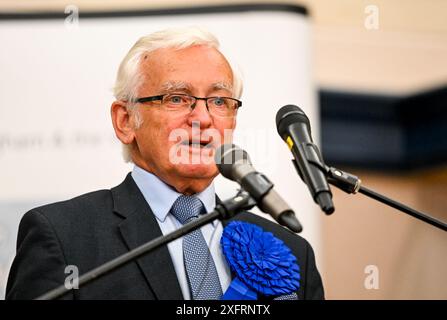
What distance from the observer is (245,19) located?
265 centimetres

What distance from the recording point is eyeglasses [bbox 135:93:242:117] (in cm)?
190

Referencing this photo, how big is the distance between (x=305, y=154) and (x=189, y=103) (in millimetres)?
392

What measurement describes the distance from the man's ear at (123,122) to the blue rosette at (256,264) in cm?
29

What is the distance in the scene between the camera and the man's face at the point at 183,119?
1881 millimetres

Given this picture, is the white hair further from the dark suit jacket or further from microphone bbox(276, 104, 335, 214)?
microphone bbox(276, 104, 335, 214)

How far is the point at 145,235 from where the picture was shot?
6.09ft

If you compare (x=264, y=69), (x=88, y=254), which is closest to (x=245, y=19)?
(x=264, y=69)

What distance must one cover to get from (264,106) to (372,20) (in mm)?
508

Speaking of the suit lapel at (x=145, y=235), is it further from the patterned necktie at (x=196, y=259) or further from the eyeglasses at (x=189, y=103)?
the eyeglasses at (x=189, y=103)

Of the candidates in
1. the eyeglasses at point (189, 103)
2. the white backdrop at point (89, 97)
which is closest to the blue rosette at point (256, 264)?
the eyeglasses at point (189, 103)

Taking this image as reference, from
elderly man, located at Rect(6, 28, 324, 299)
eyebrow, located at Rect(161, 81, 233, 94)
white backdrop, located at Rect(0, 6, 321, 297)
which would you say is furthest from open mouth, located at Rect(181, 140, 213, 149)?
white backdrop, located at Rect(0, 6, 321, 297)

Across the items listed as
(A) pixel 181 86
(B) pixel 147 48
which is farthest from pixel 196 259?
(B) pixel 147 48

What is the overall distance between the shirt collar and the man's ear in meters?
0.08
